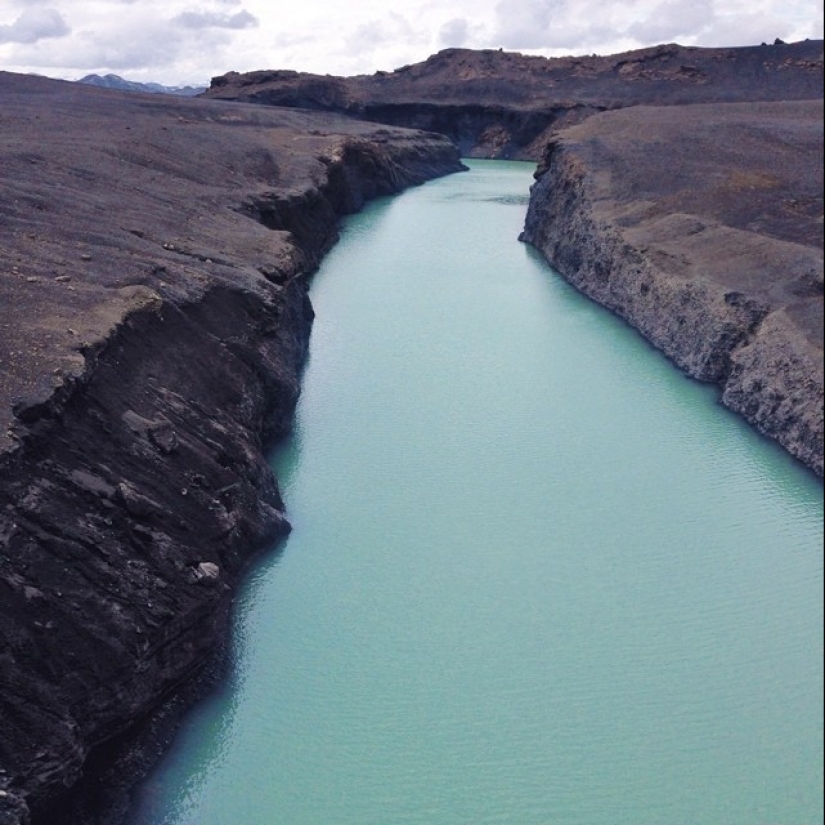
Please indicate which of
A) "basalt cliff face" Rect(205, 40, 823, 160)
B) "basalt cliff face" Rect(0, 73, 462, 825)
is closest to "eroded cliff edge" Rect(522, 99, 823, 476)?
"basalt cliff face" Rect(0, 73, 462, 825)

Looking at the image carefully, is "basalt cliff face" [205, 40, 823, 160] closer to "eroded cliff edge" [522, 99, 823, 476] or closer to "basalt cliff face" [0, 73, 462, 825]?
"eroded cliff edge" [522, 99, 823, 476]

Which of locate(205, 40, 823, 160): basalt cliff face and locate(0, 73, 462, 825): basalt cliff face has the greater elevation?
locate(205, 40, 823, 160): basalt cliff face

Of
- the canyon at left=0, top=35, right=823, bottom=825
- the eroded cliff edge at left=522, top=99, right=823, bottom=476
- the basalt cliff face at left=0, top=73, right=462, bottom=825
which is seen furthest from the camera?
the eroded cliff edge at left=522, top=99, right=823, bottom=476

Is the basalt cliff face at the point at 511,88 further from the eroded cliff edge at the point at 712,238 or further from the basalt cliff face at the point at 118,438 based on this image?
the basalt cliff face at the point at 118,438

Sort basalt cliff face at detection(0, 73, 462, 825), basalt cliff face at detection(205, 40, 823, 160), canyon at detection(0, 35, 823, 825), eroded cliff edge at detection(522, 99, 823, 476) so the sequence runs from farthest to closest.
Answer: basalt cliff face at detection(205, 40, 823, 160), eroded cliff edge at detection(522, 99, 823, 476), canyon at detection(0, 35, 823, 825), basalt cliff face at detection(0, 73, 462, 825)

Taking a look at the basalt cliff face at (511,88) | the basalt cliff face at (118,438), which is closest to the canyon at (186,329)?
the basalt cliff face at (118,438)

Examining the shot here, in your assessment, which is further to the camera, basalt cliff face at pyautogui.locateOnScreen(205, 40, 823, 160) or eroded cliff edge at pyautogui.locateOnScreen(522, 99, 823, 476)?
basalt cliff face at pyautogui.locateOnScreen(205, 40, 823, 160)

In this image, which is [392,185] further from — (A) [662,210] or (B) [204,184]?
(A) [662,210]
